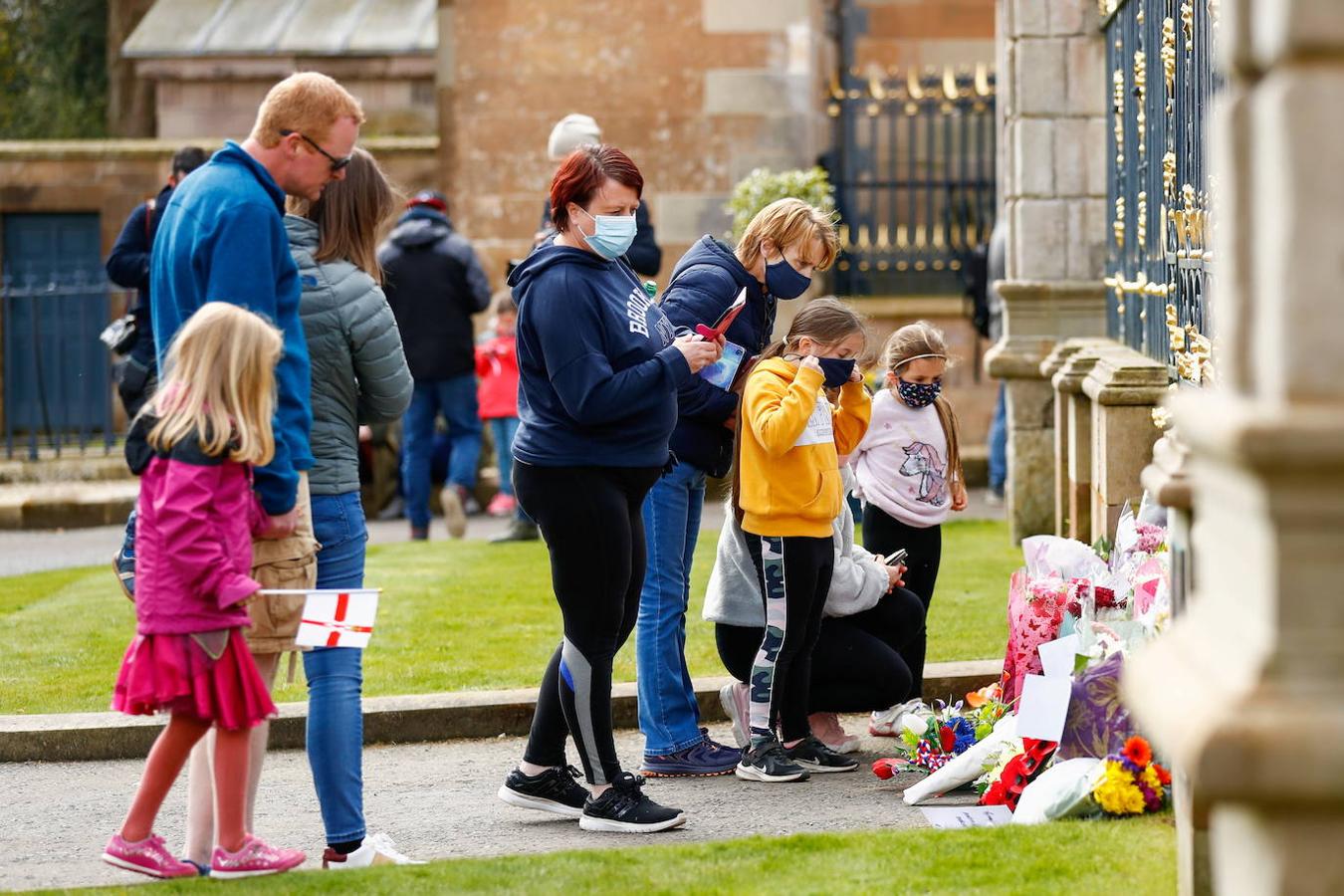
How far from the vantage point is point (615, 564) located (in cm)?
511

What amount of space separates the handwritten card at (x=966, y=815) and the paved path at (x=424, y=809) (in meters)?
0.06

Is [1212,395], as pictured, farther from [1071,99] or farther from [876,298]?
[876,298]

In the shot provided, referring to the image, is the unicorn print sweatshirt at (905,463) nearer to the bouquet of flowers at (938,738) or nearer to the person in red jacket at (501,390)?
the bouquet of flowers at (938,738)

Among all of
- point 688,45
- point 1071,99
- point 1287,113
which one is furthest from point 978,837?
point 688,45

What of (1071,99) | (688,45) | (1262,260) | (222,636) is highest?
(688,45)

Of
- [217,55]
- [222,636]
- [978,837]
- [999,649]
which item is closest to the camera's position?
[222,636]

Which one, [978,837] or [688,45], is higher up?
[688,45]

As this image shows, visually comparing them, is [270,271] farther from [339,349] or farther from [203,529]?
[203,529]

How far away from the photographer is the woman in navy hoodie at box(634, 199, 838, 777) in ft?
19.2

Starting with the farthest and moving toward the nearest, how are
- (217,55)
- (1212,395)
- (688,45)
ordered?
(217,55), (688,45), (1212,395)

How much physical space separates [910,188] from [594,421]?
33.8 ft

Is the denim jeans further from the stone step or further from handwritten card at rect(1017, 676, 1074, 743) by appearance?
handwritten card at rect(1017, 676, 1074, 743)

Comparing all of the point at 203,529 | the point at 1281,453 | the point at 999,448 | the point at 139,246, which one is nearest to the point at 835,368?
the point at 203,529

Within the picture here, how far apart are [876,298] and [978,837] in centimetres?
1063
